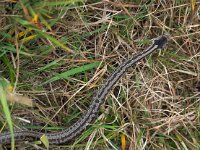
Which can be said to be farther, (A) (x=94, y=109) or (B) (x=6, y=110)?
(A) (x=94, y=109)

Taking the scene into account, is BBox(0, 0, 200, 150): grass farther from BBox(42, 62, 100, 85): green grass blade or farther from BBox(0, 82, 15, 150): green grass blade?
BBox(0, 82, 15, 150): green grass blade

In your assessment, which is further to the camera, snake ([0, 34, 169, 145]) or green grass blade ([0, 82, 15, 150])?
snake ([0, 34, 169, 145])

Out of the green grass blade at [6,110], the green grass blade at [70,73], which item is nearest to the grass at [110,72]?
the green grass blade at [70,73]

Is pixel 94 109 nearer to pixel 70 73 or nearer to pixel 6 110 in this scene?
pixel 70 73

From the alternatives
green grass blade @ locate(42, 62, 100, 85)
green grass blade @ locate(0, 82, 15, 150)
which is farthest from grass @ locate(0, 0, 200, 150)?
green grass blade @ locate(0, 82, 15, 150)

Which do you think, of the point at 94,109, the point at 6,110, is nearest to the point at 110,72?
the point at 94,109

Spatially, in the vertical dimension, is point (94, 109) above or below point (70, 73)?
below
